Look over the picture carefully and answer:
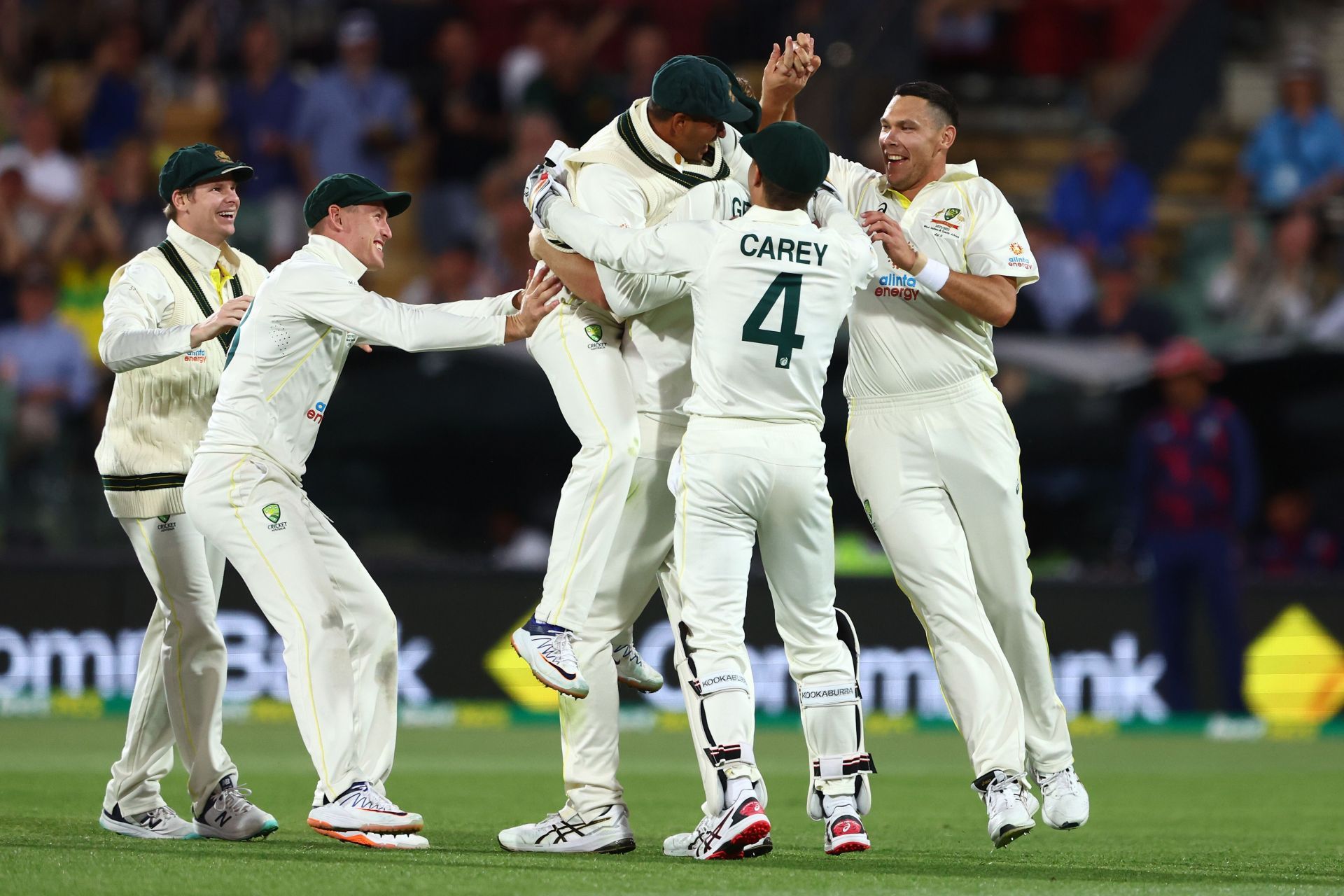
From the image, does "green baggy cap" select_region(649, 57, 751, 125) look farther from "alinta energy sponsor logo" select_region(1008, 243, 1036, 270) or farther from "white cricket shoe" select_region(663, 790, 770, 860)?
→ "white cricket shoe" select_region(663, 790, 770, 860)

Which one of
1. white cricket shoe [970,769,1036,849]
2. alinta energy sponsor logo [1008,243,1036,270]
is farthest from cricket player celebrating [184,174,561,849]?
white cricket shoe [970,769,1036,849]

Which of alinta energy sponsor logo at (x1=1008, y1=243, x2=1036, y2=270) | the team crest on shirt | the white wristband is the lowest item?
the white wristband

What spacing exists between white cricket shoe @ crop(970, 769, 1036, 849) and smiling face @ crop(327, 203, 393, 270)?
114 inches

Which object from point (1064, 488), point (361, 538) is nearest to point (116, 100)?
point (361, 538)

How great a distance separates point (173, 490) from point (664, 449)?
1926 mm

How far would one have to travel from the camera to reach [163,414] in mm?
7492

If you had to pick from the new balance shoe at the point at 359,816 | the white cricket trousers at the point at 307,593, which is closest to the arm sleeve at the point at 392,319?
the white cricket trousers at the point at 307,593

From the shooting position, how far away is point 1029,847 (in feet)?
24.1

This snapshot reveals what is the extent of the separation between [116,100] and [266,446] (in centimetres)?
1047

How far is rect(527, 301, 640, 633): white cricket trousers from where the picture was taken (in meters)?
6.79

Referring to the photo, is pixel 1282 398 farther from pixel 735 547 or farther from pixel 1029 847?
pixel 735 547

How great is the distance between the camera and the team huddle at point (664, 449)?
653cm

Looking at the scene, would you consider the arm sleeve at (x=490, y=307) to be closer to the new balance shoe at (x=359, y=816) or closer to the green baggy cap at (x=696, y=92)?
the green baggy cap at (x=696, y=92)

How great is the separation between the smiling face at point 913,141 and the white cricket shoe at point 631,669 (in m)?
2.07
